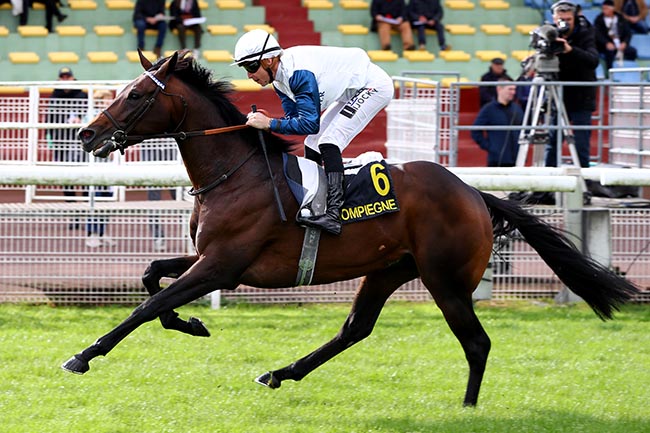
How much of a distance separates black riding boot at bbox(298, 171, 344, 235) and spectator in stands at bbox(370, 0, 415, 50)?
12.5 metres

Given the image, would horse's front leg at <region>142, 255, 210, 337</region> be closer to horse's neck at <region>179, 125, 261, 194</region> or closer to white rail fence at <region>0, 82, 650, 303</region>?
horse's neck at <region>179, 125, 261, 194</region>

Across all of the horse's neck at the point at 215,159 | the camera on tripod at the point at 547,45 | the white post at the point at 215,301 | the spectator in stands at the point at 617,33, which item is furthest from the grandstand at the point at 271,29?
the horse's neck at the point at 215,159

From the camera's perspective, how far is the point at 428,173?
614 centimetres

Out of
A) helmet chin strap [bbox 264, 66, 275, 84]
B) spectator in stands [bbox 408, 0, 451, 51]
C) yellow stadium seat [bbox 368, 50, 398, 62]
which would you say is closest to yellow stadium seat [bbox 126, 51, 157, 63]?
yellow stadium seat [bbox 368, 50, 398, 62]

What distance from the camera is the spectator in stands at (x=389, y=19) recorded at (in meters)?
18.1

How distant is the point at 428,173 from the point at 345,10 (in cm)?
1354

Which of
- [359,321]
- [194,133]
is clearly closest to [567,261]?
[359,321]

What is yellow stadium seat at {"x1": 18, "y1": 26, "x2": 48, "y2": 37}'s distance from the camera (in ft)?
55.9

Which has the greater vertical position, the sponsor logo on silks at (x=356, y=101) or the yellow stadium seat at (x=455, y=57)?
the sponsor logo on silks at (x=356, y=101)

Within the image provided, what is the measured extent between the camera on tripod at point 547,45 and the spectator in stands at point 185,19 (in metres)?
8.03

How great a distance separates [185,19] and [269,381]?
11962 millimetres

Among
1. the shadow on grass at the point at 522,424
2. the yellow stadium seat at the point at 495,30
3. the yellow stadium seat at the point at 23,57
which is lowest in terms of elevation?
the shadow on grass at the point at 522,424

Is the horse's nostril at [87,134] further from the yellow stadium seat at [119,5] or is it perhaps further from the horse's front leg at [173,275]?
the yellow stadium seat at [119,5]

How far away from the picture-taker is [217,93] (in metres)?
6.12
